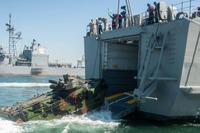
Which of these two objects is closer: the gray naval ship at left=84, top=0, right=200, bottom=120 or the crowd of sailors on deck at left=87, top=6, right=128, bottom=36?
the gray naval ship at left=84, top=0, right=200, bottom=120

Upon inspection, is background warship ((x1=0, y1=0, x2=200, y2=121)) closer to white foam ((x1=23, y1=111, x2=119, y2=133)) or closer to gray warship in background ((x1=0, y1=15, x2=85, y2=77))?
white foam ((x1=23, y1=111, x2=119, y2=133))

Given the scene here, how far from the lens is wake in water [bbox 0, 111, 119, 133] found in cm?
1603

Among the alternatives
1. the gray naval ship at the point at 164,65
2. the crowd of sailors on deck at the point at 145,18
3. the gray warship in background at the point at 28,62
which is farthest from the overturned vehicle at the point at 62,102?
the gray warship in background at the point at 28,62

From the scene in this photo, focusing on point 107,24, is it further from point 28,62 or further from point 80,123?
point 28,62

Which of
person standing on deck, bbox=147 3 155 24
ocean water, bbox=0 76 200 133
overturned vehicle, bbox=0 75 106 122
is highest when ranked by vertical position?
person standing on deck, bbox=147 3 155 24

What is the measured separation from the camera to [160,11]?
17703 mm

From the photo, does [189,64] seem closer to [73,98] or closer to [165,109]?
[165,109]

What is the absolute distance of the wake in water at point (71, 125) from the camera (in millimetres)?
16031

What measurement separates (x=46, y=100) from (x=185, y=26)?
7975mm

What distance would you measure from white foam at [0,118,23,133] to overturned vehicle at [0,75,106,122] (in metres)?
0.42

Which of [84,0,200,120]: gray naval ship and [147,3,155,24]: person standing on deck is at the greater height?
[147,3,155,24]: person standing on deck

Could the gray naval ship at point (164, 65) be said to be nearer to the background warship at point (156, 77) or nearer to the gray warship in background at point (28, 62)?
the background warship at point (156, 77)

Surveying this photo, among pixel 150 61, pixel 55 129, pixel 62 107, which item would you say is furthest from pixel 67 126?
pixel 150 61

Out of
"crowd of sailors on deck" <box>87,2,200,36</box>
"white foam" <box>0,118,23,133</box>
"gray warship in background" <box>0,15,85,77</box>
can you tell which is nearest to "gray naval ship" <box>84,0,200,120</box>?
"crowd of sailors on deck" <box>87,2,200,36</box>
